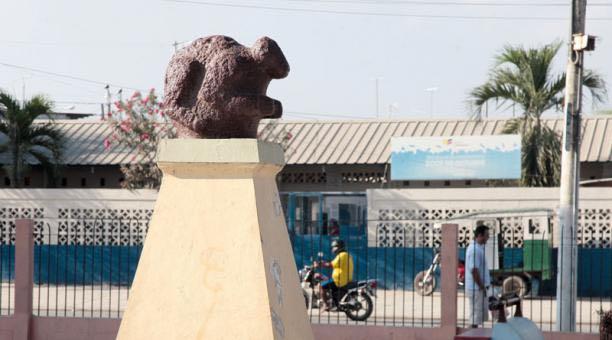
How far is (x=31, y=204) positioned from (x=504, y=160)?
9.51 m

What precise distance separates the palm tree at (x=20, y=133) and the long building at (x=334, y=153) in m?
1.21

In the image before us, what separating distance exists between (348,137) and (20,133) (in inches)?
318

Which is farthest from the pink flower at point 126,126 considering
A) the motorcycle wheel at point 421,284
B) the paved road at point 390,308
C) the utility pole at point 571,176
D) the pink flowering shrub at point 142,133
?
the utility pole at point 571,176

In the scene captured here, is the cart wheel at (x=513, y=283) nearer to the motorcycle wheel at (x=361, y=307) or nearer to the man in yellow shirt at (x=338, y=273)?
the motorcycle wheel at (x=361, y=307)

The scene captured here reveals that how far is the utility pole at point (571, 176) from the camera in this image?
41.8ft

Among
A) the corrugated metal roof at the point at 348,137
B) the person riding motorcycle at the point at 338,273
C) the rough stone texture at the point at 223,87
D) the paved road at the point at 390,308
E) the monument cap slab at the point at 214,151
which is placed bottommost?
the paved road at the point at 390,308

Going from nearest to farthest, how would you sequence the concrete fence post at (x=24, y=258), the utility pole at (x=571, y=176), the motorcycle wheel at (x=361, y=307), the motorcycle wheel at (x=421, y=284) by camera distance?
1. the concrete fence post at (x=24, y=258)
2. the utility pole at (x=571, y=176)
3. the motorcycle wheel at (x=361, y=307)
4. the motorcycle wheel at (x=421, y=284)

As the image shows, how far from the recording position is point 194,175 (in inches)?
216

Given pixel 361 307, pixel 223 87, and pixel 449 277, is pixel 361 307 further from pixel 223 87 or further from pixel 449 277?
pixel 223 87

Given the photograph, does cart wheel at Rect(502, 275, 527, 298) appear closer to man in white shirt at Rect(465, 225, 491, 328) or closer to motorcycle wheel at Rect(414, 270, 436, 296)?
motorcycle wheel at Rect(414, 270, 436, 296)

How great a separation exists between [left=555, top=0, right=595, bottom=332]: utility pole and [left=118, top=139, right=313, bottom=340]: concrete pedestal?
25.6ft

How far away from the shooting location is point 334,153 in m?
25.9

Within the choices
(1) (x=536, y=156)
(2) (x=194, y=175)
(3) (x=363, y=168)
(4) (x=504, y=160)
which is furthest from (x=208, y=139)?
(3) (x=363, y=168)

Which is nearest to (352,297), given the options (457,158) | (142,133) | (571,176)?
(571,176)
